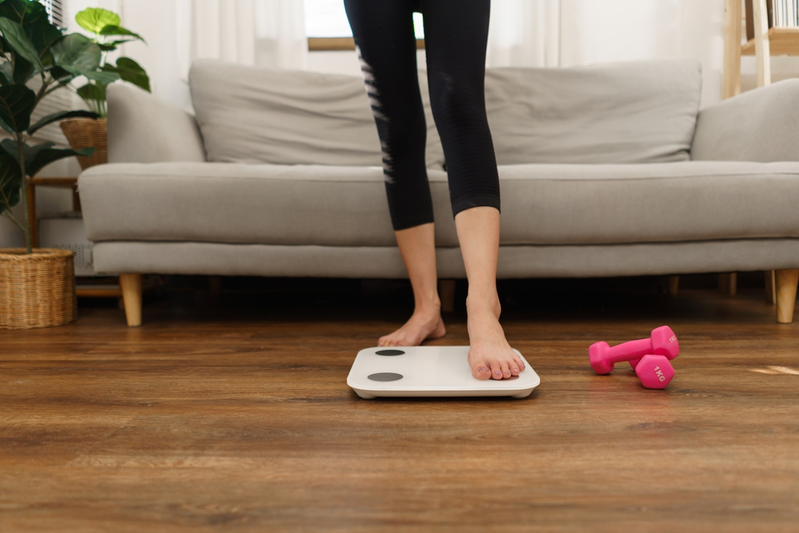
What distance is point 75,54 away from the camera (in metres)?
1.35

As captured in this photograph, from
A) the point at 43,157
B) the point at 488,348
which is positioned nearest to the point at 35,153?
the point at 43,157

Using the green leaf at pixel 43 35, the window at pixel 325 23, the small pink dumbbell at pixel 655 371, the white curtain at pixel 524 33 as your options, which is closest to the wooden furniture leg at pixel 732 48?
the white curtain at pixel 524 33

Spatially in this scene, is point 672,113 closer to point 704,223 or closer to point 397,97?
point 704,223

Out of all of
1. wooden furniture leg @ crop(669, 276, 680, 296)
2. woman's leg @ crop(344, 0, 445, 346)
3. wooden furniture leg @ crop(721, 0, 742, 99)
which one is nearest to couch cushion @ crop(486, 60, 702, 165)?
wooden furniture leg @ crop(721, 0, 742, 99)

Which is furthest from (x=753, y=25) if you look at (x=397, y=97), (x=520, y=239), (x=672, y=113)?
(x=397, y=97)

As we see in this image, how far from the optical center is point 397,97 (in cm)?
102

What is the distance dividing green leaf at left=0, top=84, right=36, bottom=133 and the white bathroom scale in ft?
3.83

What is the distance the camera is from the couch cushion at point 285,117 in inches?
69.1

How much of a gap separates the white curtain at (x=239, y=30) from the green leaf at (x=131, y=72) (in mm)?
344

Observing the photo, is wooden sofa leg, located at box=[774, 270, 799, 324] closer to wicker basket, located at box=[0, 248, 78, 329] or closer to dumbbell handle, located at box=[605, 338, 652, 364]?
dumbbell handle, located at box=[605, 338, 652, 364]

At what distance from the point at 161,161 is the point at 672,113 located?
5.53ft

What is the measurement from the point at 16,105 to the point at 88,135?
472mm

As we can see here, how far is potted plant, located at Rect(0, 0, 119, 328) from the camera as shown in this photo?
1296 millimetres

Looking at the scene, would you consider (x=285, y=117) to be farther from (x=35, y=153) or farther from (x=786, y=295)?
(x=786, y=295)
